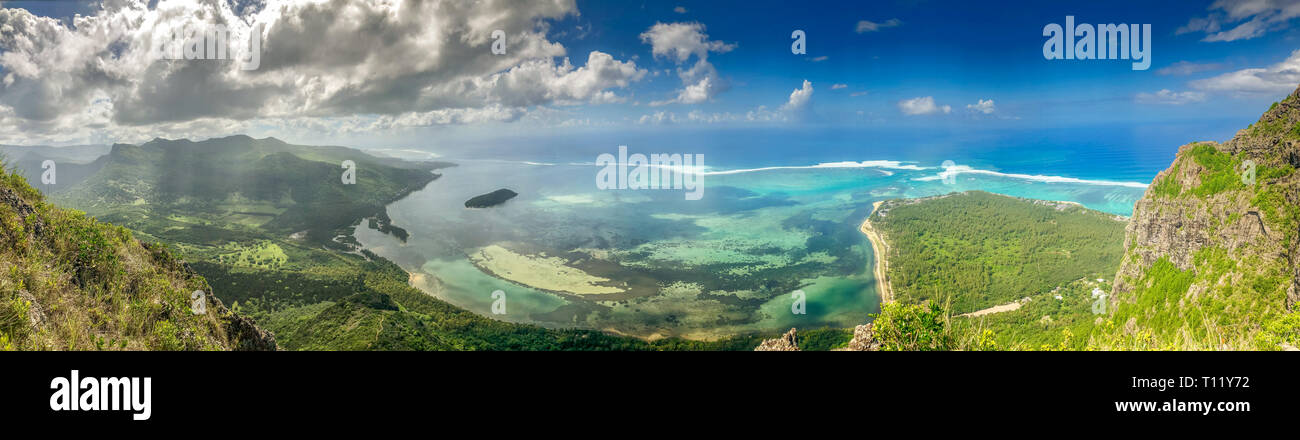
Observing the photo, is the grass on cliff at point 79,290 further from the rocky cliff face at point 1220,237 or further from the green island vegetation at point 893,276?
the rocky cliff face at point 1220,237

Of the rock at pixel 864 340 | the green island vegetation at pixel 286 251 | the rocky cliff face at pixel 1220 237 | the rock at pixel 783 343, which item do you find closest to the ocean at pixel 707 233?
the green island vegetation at pixel 286 251

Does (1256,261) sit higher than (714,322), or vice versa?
(1256,261)

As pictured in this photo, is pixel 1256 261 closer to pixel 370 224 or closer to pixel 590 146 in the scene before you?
pixel 370 224

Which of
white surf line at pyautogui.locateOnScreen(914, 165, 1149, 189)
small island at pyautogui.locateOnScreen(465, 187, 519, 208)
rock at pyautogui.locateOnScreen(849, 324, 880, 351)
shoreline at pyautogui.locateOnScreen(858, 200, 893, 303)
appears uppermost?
white surf line at pyautogui.locateOnScreen(914, 165, 1149, 189)

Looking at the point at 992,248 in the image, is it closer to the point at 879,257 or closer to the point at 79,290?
the point at 879,257

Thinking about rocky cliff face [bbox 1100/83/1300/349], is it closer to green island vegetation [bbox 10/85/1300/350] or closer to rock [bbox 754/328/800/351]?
green island vegetation [bbox 10/85/1300/350]

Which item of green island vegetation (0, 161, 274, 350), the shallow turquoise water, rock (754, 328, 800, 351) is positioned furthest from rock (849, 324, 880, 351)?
the shallow turquoise water
